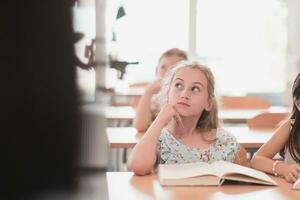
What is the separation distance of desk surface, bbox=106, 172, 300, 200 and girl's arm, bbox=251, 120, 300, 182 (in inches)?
2.5

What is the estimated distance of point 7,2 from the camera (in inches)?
9.4

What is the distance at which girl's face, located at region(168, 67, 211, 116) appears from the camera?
1550 mm

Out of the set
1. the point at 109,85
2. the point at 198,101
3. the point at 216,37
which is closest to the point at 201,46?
the point at 216,37

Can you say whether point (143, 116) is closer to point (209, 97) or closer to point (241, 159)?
point (209, 97)

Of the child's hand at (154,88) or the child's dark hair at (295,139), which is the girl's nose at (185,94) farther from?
the child's hand at (154,88)

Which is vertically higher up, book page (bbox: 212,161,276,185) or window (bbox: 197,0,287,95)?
window (bbox: 197,0,287,95)

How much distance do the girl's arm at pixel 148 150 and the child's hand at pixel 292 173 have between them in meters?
0.37

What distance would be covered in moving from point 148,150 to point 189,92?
1.00 feet

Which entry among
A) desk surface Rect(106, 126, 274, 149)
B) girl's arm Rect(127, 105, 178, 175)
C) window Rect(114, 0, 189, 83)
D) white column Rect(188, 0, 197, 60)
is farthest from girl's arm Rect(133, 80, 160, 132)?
white column Rect(188, 0, 197, 60)

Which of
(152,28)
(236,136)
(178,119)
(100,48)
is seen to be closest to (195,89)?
(178,119)

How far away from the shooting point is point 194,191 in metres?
1.13

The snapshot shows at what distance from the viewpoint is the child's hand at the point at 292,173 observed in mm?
1269

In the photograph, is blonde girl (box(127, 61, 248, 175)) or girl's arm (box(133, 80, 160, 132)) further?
girl's arm (box(133, 80, 160, 132))

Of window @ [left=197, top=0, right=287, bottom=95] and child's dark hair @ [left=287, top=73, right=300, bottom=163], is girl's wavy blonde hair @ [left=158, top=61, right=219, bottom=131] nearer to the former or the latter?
child's dark hair @ [left=287, top=73, right=300, bottom=163]
